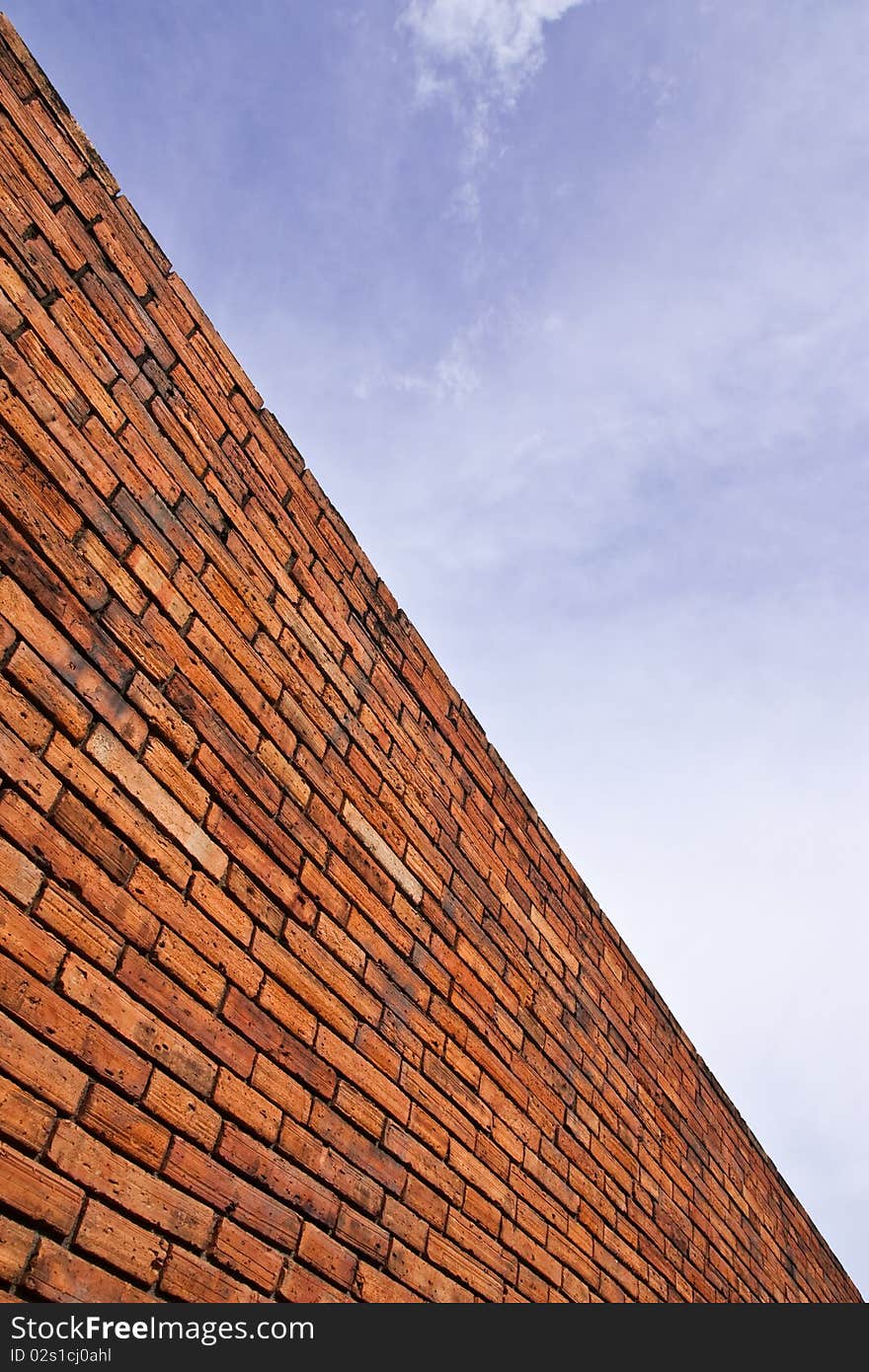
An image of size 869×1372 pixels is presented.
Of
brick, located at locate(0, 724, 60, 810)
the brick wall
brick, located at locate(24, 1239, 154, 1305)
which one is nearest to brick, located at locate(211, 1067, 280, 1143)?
the brick wall

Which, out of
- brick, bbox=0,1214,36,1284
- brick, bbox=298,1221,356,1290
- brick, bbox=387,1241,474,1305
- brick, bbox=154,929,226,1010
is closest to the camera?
brick, bbox=0,1214,36,1284

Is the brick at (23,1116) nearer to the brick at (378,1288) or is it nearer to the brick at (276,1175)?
the brick at (276,1175)

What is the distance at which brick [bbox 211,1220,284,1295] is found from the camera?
6.49ft

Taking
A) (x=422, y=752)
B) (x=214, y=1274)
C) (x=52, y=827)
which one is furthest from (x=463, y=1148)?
(x=52, y=827)

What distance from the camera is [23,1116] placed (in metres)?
1.66

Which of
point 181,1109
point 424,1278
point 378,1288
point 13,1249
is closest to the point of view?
point 13,1249

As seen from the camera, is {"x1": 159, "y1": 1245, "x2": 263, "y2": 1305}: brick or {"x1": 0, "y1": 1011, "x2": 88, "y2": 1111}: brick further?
{"x1": 159, "y1": 1245, "x2": 263, "y2": 1305}: brick

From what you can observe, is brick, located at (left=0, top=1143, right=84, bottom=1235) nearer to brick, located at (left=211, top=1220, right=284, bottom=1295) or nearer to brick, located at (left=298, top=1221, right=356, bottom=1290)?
brick, located at (left=211, top=1220, right=284, bottom=1295)

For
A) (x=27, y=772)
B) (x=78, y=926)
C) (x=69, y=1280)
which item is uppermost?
(x=27, y=772)

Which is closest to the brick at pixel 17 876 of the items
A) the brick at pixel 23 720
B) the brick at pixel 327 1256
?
the brick at pixel 23 720

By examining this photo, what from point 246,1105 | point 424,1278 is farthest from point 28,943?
point 424,1278

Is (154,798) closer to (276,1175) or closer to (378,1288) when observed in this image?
(276,1175)

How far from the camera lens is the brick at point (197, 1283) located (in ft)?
6.08

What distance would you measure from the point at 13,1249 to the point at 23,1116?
207mm
